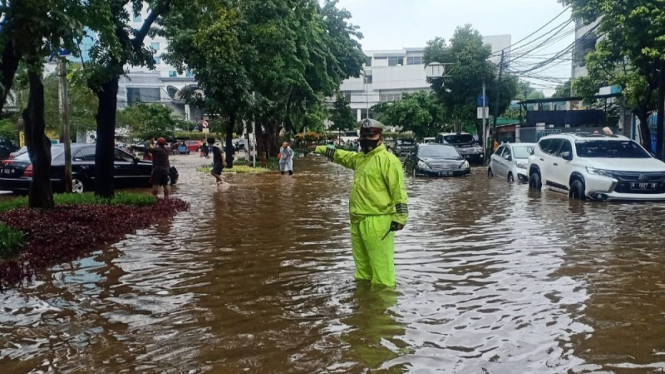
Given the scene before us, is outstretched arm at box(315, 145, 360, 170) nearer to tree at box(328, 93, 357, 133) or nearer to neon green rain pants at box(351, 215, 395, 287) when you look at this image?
neon green rain pants at box(351, 215, 395, 287)

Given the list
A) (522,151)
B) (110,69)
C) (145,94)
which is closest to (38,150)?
(110,69)

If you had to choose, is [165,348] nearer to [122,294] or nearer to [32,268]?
[122,294]

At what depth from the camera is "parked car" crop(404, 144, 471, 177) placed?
23.6m

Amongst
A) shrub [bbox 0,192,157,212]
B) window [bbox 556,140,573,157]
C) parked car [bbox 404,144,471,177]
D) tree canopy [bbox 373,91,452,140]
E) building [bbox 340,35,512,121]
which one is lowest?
shrub [bbox 0,192,157,212]

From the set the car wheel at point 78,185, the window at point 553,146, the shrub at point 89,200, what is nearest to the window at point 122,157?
the car wheel at point 78,185

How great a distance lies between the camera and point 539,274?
714 cm

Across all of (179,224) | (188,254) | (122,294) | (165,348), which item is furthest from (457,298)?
(179,224)

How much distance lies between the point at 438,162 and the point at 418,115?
33.2 meters

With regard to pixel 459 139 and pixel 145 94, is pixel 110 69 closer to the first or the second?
pixel 459 139

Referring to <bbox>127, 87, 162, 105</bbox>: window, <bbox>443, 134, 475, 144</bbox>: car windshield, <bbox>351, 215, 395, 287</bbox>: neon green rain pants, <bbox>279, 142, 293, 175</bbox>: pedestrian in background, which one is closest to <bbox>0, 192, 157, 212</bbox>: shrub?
<bbox>351, 215, 395, 287</bbox>: neon green rain pants

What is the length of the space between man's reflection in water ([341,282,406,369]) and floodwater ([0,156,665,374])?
0.06ft

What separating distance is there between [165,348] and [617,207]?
35.6 feet

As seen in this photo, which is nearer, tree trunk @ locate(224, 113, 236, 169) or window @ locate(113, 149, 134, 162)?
window @ locate(113, 149, 134, 162)

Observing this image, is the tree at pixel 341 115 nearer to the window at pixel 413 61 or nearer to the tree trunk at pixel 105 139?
the window at pixel 413 61
